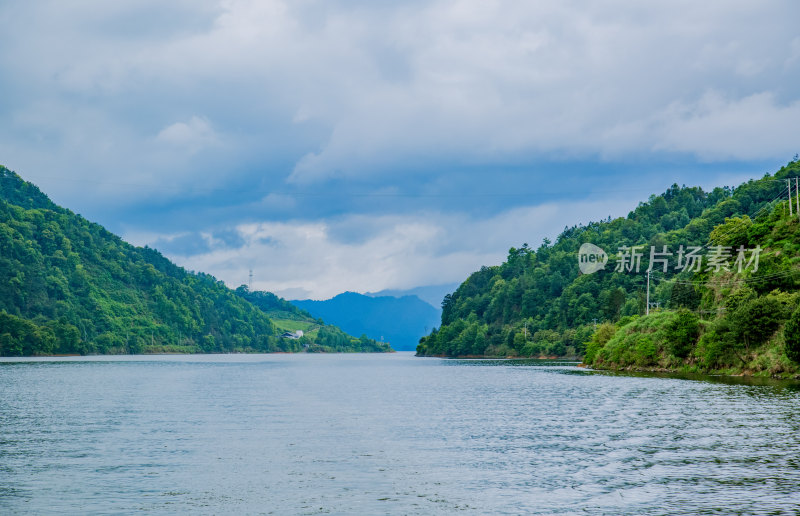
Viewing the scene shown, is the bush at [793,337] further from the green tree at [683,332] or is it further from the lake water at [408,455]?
the green tree at [683,332]

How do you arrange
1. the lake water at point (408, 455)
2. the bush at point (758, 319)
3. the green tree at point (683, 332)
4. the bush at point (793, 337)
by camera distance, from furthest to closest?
1. the green tree at point (683, 332)
2. the bush at point (758, 319)
3. the bush at point (793, 337)
4. the lake water at point (408, 455)

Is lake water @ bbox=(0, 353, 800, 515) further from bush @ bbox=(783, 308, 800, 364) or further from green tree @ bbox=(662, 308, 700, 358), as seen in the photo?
green tree @ bbox=(662, 308, 700, 358)

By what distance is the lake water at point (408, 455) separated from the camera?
1030 inches

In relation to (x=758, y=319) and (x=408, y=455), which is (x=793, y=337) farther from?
(x=408, y=455)

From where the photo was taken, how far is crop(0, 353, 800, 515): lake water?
2617 centimetres

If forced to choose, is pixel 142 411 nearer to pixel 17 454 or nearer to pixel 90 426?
pixel 90 426

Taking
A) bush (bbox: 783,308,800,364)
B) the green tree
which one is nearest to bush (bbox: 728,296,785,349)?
bush (bbox: 783,308,800,364)

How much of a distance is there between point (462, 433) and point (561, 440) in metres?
6.58

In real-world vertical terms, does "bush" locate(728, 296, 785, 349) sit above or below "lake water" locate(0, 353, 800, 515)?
above

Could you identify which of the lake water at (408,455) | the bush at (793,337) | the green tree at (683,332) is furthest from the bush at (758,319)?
the lake water at (408,455)

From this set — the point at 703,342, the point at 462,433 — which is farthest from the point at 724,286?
the point at 462,433

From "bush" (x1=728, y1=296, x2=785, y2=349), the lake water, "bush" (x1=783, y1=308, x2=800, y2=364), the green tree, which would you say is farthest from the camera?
the green tree

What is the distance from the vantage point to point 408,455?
36.8 meters

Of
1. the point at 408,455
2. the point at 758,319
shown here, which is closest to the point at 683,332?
the point at 758,319
